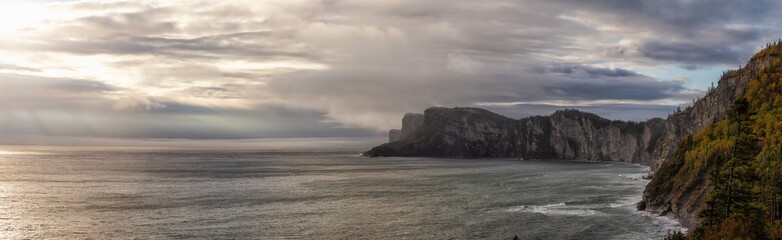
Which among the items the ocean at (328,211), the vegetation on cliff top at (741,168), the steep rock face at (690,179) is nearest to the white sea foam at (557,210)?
→ the ocean at (328,211)

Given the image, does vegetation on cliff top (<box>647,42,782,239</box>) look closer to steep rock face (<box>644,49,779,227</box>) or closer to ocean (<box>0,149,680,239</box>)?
steep rock face (<box>644,49,779,227</box>)

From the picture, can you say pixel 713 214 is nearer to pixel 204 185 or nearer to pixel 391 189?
pixel 391 189

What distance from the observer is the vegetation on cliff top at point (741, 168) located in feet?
207

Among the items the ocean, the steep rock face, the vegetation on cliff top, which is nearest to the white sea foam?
the ocean

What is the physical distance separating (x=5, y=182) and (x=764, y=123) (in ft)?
647

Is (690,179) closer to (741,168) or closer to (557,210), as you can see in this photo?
(557,210)

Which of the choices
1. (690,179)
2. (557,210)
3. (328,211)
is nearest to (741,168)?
(690,179)

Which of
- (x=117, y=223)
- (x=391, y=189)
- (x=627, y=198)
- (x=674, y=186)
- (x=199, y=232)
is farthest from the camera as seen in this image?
(x=391, y=189)

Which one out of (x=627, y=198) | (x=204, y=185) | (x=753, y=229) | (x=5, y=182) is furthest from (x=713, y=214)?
(x=5, y=182)

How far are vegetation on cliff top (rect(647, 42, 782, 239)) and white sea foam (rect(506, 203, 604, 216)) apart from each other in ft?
42.6

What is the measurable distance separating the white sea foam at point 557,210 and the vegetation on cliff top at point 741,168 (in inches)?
511

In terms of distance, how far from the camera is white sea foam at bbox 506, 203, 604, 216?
10350 cm

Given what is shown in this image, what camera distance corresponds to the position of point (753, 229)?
54375 mm

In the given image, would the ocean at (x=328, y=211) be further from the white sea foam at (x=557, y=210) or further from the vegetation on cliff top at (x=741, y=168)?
the vegetation on cliff top at (x=741, y=168)
